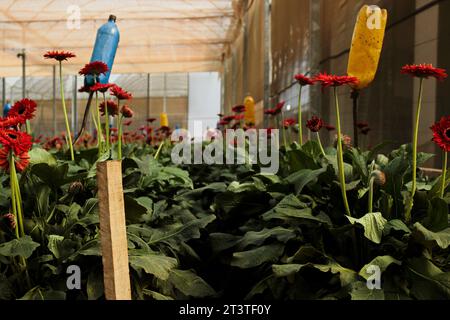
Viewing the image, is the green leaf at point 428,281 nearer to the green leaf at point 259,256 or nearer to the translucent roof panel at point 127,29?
the green leaf at point 259,256

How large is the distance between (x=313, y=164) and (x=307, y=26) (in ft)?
8.65

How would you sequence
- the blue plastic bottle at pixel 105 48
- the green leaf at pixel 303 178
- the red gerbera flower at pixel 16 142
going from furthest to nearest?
the blue plastic bottle at pixel 105 48, the green leaf at pixel 303 178, the red gerbera flower at pixel 16 142

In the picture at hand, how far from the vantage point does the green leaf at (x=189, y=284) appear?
1.07 metres

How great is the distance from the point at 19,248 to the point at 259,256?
0.46 m

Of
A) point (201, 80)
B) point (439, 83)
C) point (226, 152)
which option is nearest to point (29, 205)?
point (226, 152)

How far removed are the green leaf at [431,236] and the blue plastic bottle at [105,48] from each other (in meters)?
0.95

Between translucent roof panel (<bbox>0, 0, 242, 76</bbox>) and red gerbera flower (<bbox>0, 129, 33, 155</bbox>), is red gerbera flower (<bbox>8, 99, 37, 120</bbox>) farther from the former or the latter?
translucent roof panel (<bbox>0, 0, 242, 76</bbox>)

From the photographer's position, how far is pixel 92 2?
7.08 meters

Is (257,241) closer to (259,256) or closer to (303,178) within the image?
(259,256)

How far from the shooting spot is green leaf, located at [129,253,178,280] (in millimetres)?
961

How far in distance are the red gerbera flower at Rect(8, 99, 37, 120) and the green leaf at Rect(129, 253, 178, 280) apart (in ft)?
1.12

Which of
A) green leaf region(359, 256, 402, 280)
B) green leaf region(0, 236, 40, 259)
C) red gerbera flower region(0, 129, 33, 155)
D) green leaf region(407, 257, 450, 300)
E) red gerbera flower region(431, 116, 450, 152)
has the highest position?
red gerbera flower region(431, 116, 450, 152)
